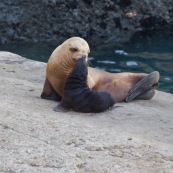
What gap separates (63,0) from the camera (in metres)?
10.1

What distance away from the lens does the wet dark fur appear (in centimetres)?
517

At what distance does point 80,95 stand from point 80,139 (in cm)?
124

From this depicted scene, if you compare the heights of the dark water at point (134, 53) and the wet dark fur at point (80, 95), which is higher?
the wet dark fur at point (80, 95)

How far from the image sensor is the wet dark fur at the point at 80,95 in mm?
5172

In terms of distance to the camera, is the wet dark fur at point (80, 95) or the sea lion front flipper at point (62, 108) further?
the wet dark fur at point (80, 95)

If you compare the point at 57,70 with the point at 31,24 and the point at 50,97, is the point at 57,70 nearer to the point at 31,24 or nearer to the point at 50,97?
the point at 50,97

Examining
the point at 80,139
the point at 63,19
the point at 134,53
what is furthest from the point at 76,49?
the point at 63,19

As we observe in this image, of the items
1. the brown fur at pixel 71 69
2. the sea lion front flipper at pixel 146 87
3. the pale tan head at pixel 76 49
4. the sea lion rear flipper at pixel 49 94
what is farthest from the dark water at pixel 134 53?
the pale tan head at pixel 76 49

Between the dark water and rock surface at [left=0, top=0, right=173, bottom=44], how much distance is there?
22 centimetres

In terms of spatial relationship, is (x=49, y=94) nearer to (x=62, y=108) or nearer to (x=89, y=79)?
(x=89, y=79)

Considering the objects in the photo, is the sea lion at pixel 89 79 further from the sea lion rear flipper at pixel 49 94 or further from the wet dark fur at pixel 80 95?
the wet dark fur at pixel 80 95

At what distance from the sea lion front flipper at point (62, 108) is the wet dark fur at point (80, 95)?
1 cm

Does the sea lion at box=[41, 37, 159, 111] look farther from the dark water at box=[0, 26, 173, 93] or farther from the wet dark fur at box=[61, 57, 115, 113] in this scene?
the dark water at box=[0, 26, 173, 93]

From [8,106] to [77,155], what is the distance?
112 cm
